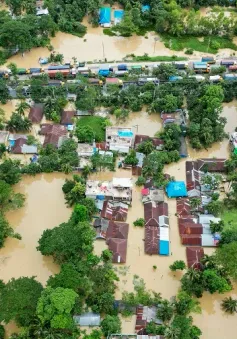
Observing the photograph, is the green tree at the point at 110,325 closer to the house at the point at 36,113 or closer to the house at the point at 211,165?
the house at the point at 211,165

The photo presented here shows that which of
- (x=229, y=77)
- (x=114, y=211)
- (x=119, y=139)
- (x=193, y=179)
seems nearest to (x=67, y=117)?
(x=119, y=139)

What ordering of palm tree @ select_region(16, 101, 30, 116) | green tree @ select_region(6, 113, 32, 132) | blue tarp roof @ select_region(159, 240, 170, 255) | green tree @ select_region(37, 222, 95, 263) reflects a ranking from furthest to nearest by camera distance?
palm tree @ select_region(16, 101, 30, 116), green tree @ select_region(6, 113, 32, 132), blue tarp roof @ select_region(159, 240, 170, 255), green tree @ select_region(37, 222, 95, 263)

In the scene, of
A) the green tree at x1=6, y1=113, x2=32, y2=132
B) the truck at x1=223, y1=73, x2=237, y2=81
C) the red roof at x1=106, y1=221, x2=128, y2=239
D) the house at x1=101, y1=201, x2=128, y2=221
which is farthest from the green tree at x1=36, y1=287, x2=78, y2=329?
the truck at x1=223, y1=73, x2=237, y2=81

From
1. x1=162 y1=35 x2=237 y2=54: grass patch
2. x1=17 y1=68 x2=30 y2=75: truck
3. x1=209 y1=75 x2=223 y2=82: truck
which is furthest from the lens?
x1=162 y1=35 x2=237 y2=54: grass patch

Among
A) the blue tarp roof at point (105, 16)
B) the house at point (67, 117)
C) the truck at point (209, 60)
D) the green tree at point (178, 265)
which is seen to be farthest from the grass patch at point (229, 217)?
the blue tarp roof at point (105, 16)

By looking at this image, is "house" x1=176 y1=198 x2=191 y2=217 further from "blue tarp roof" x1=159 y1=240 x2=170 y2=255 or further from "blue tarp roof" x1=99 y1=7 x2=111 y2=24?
"blue tarp roof" x1=99 y1=7 x2=111 y2=24
